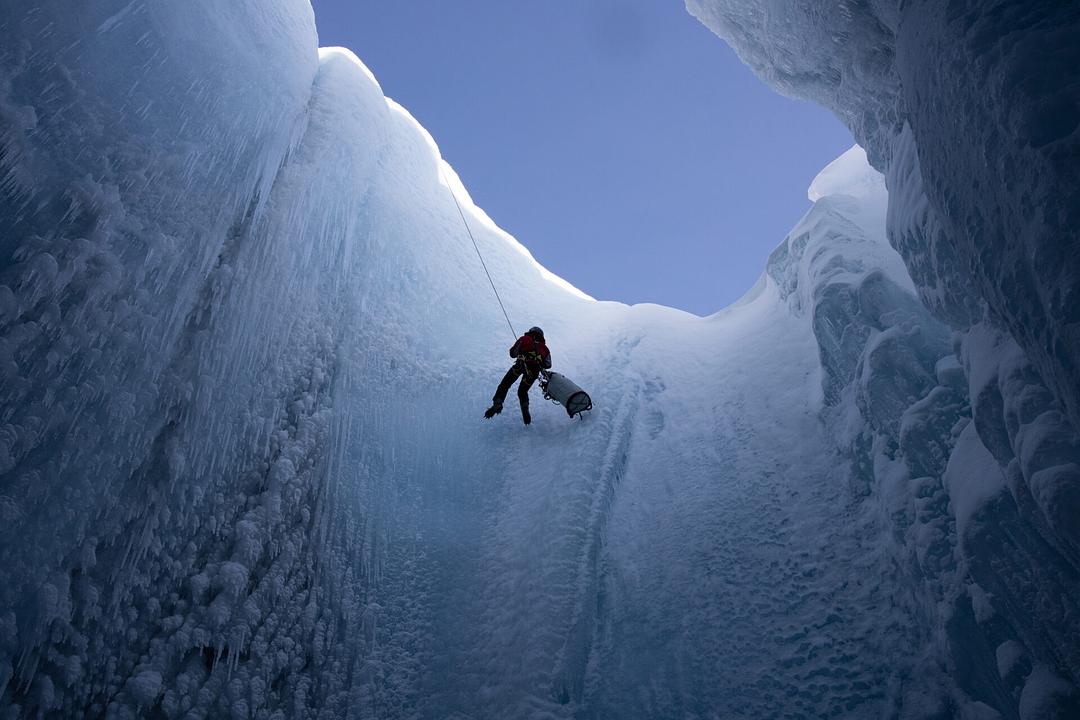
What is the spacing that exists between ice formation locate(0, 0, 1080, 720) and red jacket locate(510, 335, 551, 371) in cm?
81

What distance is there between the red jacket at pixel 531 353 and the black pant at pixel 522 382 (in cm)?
7

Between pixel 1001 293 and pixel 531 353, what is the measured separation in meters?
4.46

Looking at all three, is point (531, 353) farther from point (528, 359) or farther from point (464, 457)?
point (464, 457)

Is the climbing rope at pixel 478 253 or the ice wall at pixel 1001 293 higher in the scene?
the climbing rope at pixel 478 253

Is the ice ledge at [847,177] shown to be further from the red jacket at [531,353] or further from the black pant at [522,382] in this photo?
the black pant at [522,382]

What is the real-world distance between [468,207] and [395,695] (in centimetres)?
1010

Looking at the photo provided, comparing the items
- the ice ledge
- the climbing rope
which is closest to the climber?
the climbing rope

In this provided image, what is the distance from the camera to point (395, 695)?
13.8 feet

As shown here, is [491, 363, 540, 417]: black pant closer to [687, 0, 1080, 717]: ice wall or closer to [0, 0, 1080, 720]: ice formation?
[0, 0, 1080, 720]: ice formation

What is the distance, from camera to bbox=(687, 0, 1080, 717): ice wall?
2299 millimetres

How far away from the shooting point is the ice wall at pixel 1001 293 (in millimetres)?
2299

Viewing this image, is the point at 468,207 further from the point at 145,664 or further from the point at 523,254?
the point at 145,664

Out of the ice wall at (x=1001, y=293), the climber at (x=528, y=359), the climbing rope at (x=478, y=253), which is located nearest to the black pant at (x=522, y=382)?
the climber at (x=528, y=359)

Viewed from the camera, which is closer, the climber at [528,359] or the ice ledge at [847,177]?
the climber at [528,359]
